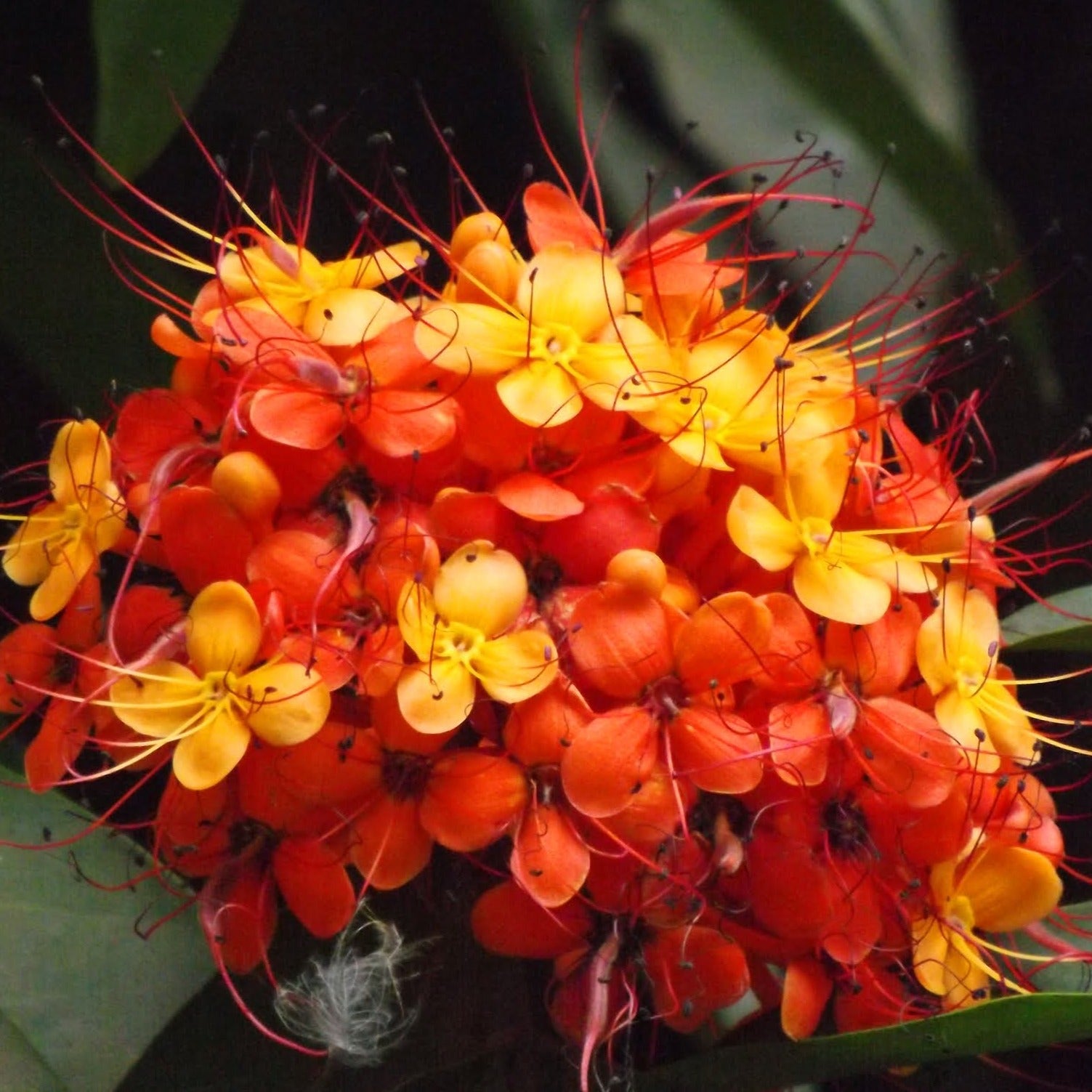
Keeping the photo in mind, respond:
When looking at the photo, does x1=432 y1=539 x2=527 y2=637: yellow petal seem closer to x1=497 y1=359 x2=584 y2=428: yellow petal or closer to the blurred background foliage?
x1=497 y1=359 x2=584 y2=428: yellow petal

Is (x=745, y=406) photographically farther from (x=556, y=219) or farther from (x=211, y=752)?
(x=211, y=752)

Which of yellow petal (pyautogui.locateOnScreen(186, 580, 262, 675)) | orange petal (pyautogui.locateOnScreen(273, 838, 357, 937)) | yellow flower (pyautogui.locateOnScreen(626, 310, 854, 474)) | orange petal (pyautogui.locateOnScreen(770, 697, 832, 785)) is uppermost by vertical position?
yellow flower (pyautogui.locateOnScreen(626, 310, 854, 474))

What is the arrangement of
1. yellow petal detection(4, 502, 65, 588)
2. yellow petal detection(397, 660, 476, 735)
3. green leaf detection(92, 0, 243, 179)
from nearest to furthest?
yellow petal detection(397, 660, 476, 735), yellow petal detection(4, 502, 65, 588), green leaf detection(92, 0, 243, 179)

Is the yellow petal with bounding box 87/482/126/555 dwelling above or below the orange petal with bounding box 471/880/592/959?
above

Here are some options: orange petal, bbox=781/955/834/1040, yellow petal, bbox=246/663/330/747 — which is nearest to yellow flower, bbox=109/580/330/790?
yellow petal, bbox=246/663/330/747

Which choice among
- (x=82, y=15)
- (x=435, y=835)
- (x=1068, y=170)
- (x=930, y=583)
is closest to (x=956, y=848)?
(x=930, y=583)

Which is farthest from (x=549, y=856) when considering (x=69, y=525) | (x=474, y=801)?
(x=69, y=525)
